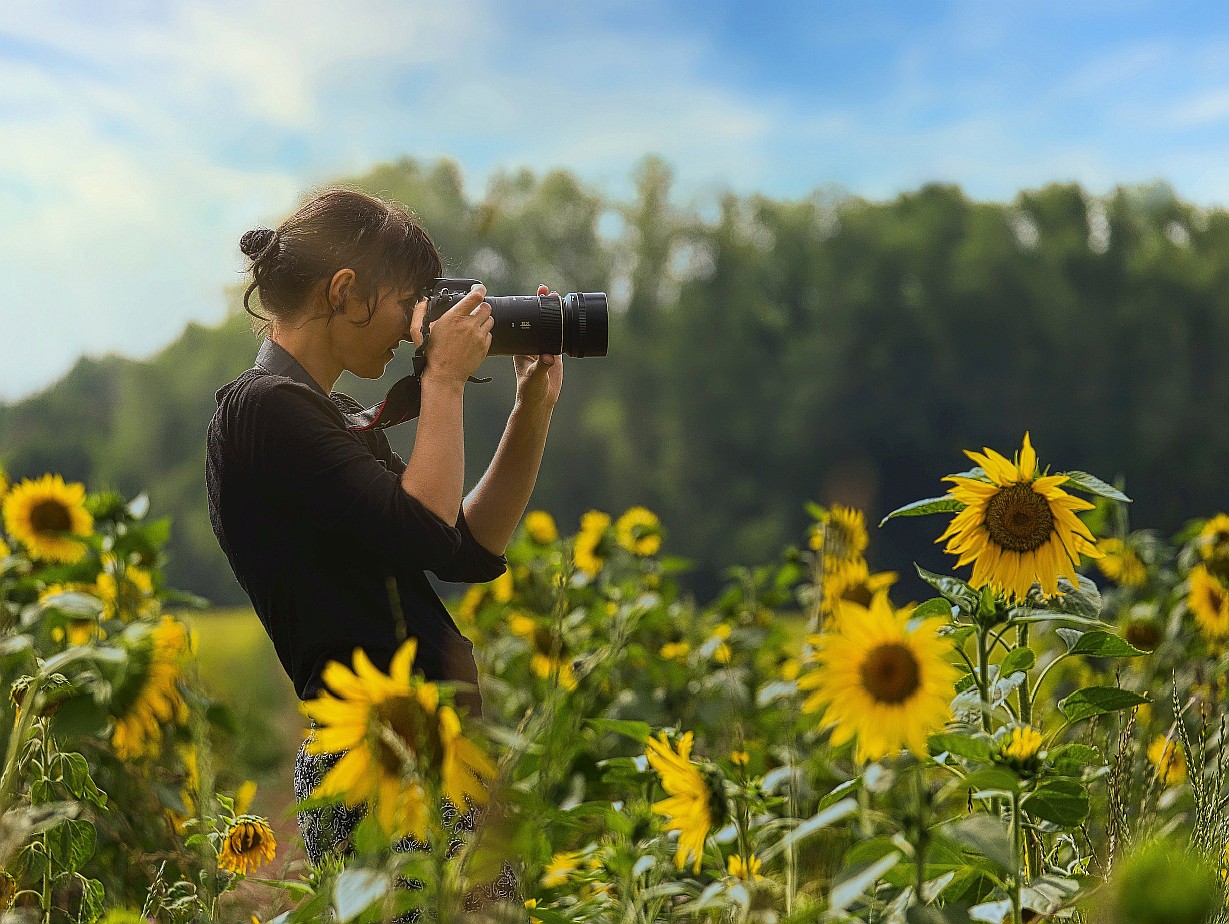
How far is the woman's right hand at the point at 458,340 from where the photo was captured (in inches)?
44.2

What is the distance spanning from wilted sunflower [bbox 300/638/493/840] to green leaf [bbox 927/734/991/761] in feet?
1.07

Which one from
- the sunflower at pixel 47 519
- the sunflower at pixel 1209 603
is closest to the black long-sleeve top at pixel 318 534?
the sunflower at pixel 47 519

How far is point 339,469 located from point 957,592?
547mm

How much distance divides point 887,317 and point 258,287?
35.0ft

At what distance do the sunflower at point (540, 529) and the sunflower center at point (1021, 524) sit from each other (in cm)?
208

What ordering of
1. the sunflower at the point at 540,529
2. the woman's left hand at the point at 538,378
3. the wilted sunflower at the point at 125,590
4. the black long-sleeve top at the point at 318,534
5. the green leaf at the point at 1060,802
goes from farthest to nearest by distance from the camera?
the sunflower at the point at 540,529
the wilted sunflower at the point at 125,590
the woman's left hand at the point at 538,378
the black long-sleeve top at the point at 318,534
the green leaf at the point at 1060,802

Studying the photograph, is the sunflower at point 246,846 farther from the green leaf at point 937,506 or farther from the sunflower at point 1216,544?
the sunflower at point 1216,544

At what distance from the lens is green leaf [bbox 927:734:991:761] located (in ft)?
2.38

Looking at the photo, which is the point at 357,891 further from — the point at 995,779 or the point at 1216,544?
the point at 1216,544

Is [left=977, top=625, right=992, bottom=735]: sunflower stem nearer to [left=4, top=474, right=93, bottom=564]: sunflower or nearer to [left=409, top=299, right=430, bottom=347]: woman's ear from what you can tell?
[left=409, top=299, right=430, bottom=347]: woman's ear

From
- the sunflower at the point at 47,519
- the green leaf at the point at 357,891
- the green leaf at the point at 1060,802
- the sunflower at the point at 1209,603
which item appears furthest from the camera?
the sunflower at the point at 1209,603

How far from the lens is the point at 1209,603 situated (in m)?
2.34

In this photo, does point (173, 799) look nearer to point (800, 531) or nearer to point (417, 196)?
point (800, 531)

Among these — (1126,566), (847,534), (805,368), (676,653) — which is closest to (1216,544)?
(1126,566)
